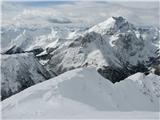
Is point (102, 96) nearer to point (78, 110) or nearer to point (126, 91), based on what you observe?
point (78, 110)

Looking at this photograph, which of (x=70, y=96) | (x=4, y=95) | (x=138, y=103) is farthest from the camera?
(x=4, y=95)

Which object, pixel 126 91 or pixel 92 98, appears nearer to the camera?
pixel 92 98

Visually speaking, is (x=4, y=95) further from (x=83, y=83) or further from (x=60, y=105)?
(x=60, y=105)

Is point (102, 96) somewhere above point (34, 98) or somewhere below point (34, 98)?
below

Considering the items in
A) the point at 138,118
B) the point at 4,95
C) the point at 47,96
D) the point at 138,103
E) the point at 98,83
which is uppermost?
the point at 138,118

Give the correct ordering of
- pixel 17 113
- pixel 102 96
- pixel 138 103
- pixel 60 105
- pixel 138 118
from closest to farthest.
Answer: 1. pixel 138 118
2. pixel 17 113
3. pixel 60 105
4. pixel 102 96
5. pixel 138 103

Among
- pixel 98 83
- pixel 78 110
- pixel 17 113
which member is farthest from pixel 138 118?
pixel 98 83
